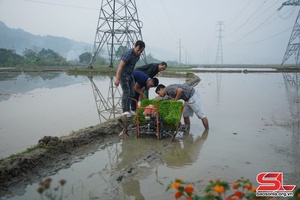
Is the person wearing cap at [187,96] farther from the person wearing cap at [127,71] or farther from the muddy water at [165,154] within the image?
the person wearing cap at [127,71]

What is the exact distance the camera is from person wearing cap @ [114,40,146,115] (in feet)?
18.5

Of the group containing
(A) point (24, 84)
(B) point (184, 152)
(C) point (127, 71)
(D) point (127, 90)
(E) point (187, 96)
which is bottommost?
(B) point (184, 152)

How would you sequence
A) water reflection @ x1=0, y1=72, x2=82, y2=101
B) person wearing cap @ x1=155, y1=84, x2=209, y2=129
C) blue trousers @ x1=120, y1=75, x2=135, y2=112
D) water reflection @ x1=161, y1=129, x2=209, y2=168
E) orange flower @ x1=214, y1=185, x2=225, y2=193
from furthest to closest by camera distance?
water reflection @ x1=0, y1=72, x2=82, y2=101
blue trousers @ x1=120, y1=75, x2=135, y2=112
person wearing cap @ x1=155, y1=84, x2=209, y2=129
water reflection @ x1=161, y1=129, x2=209, y2=168
orange flower @ x1=214, y1=185, x2=225, y2=193

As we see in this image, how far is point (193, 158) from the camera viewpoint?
4.44 meters

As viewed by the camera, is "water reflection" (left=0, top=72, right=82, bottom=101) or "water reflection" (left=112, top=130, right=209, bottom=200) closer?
"water reflection" (left=112, top=130, right=209, bottom=200)

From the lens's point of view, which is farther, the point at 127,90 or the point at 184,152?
the point at 127,90

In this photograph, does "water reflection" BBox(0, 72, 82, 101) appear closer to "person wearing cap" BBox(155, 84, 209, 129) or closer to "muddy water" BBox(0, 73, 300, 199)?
"muddy water" BBox(0, 73, 300, 199)

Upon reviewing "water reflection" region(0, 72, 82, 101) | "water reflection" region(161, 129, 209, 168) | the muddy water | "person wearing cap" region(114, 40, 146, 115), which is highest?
"person wearing cap" region(114, 40, 146, 115)

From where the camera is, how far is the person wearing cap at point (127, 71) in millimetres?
5629

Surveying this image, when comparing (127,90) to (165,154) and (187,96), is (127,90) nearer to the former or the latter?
(187,96)

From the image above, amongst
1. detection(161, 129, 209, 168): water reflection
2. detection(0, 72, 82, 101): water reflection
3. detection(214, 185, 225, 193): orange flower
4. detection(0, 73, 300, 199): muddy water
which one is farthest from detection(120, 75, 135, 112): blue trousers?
detection(0, 72, 82, 101): water reflection

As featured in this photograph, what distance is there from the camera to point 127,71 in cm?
587

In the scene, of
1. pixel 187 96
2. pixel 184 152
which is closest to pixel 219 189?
pixel 184 152

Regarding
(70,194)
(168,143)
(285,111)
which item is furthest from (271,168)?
(285,111)
